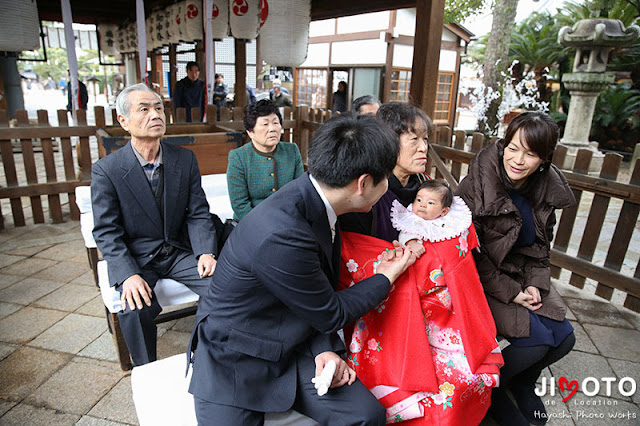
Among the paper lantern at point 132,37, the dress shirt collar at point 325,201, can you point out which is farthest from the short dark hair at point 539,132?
the paper lantern at point 132,37

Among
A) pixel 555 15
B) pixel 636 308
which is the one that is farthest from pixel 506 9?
pixel 636 308

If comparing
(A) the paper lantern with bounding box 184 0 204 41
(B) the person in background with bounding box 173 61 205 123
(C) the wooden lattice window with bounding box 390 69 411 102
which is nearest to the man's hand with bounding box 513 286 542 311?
(A) the paper lantern with bounding box 184 0 204 41

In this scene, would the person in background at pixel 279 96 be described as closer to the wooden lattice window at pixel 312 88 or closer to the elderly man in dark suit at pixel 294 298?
the wooden lattice window at pixel 312 88

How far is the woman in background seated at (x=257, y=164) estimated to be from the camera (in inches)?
135

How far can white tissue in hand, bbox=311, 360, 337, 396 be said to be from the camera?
165 centimetres

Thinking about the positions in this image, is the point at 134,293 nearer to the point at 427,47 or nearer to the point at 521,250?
the point at 521,250

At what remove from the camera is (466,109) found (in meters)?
26.5

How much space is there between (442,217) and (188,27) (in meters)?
6.82

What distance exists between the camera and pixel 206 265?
2.73 metres

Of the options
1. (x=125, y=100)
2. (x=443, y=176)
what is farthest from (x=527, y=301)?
(x=125, y=100)

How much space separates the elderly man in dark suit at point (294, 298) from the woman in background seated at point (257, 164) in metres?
1.71

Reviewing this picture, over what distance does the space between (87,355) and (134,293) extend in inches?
38.8

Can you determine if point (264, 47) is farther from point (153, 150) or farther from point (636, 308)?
point (636, 308)

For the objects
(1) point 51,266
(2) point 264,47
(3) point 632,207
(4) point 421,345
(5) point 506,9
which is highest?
(5) point 506,9
